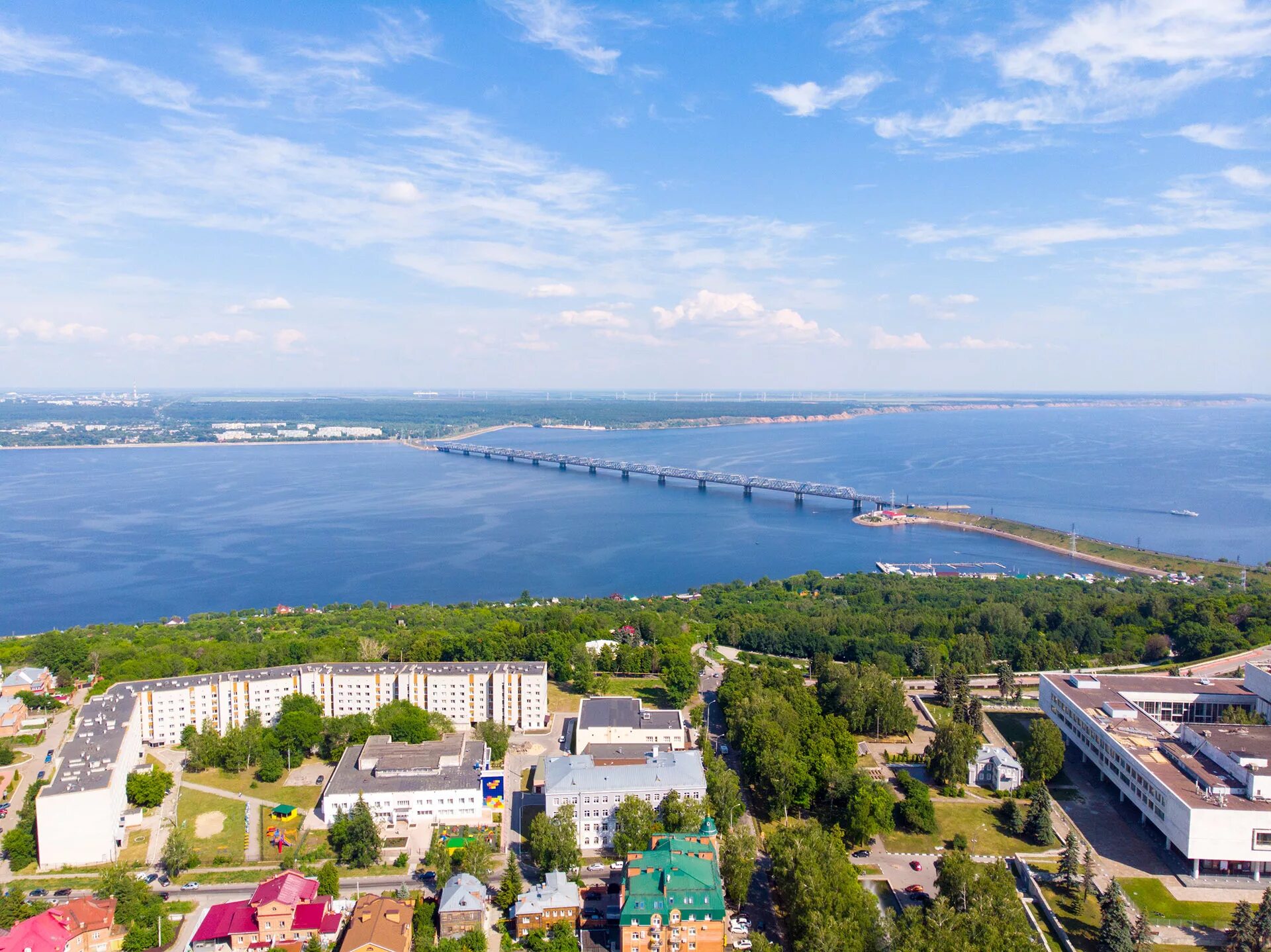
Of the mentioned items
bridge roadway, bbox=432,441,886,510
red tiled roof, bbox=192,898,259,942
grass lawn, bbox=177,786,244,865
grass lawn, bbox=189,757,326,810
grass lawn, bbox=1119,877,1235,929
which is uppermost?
bridge roadway, bbox=432,441,886,510


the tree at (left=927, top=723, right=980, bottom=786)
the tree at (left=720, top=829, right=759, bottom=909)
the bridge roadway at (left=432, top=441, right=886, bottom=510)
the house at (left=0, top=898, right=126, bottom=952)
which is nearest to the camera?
the house at (left=0, top=898, right=126, bottom=952)

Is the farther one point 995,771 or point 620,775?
point 995,771

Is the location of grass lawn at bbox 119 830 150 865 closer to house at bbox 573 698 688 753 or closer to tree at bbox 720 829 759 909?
house at bbox 573 698 688 753

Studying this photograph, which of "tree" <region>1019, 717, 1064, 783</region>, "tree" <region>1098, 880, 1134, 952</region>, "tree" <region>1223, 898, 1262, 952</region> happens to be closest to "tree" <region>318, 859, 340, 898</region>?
"tree" <region>1098, 880, 1134, 952</region>

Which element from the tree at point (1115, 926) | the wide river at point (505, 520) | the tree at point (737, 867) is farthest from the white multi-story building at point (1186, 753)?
the wide river at point (505, 520)

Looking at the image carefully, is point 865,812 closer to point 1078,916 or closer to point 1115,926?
point 1078,916

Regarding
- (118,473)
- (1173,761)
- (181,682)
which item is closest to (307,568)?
(181,682)

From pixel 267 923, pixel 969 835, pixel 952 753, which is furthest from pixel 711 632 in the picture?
pixel 267 923

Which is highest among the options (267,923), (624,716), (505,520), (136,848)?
(624,716)
